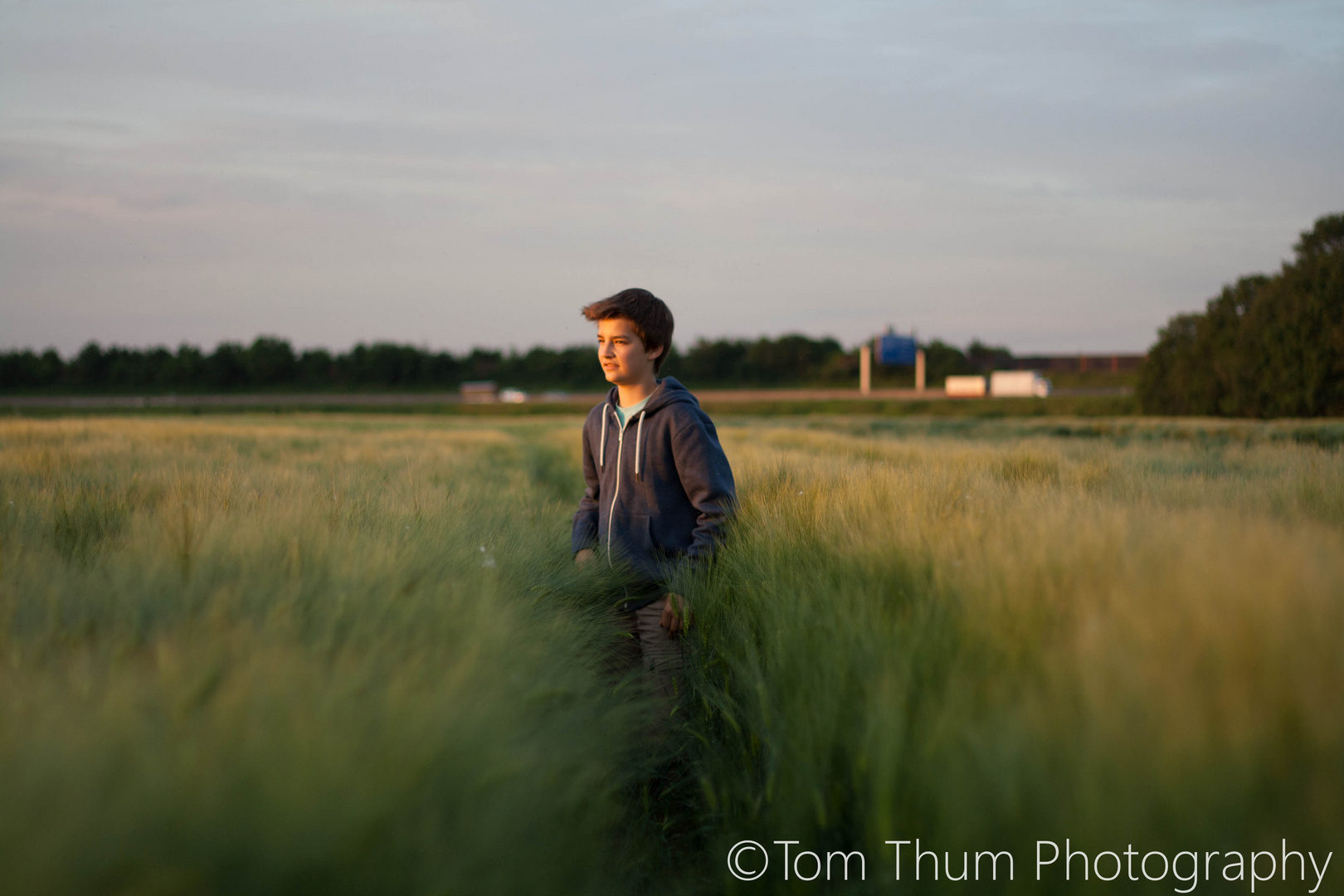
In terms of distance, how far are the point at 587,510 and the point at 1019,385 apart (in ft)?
202

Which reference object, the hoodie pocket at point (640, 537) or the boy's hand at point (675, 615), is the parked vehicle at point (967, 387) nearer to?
the hoodie pocket at point (640, 537)

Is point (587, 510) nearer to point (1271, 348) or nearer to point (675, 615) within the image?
point (675, 615)

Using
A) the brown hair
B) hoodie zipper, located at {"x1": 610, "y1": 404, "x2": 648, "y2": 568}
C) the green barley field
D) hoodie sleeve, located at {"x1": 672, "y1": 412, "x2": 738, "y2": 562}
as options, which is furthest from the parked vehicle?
the green barley field

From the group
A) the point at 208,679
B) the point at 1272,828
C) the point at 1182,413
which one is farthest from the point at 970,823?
the point at 1182,413

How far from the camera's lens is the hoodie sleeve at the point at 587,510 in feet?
12.8

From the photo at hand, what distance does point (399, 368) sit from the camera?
69812 mm

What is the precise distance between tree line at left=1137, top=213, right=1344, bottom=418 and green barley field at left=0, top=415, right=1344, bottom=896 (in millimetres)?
36775

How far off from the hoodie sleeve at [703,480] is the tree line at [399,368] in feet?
198

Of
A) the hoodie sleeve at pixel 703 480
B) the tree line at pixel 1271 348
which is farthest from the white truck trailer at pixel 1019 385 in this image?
the hoodie sleeve at pixel 703 480

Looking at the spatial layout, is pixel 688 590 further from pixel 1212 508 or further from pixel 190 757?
pixel 190 757

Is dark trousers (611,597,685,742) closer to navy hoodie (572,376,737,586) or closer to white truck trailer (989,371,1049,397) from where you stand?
navy hoodie (572,376,737,586)

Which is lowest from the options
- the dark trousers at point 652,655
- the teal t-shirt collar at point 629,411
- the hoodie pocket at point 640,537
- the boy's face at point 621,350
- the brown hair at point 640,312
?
the dark trousers at point 652,655

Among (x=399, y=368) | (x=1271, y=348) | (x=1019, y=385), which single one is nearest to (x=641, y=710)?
(x=1271, y=348)

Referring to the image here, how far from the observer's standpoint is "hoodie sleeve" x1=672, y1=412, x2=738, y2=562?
135 inches
